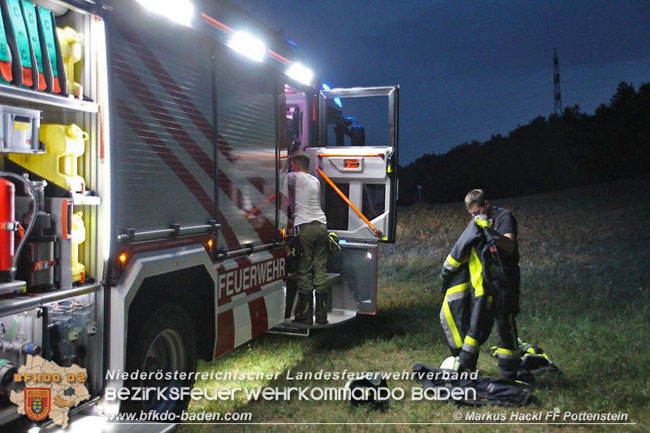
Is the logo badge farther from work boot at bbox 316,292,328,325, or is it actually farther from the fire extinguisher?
work boot at bbox 316,292,328,325

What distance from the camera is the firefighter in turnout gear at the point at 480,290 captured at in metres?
5.14

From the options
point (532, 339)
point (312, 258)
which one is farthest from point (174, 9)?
point (532, 339)

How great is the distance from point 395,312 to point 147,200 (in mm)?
5538

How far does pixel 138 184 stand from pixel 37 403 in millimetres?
1352

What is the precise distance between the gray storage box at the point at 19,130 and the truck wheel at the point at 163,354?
1.34 meters

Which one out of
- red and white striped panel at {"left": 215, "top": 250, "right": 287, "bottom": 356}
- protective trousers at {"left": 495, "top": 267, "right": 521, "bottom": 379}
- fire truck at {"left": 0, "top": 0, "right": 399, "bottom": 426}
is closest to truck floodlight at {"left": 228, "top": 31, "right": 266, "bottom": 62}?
fire truck at {"left": 0, "top": 0, "right": 399, "bottom": 426}

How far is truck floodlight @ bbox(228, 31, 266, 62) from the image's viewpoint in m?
4.96

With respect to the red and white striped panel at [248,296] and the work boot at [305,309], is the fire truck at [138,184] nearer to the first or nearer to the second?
the red and white striped panel at [248,296]

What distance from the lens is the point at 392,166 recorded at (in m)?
6.61

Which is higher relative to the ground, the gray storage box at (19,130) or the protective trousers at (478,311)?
the gray storage box at (19,130)

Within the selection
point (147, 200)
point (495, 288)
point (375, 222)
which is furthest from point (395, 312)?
point (147, 200)

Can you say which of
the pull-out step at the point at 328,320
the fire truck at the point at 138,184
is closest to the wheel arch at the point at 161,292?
the fire truck at the point at 138,184

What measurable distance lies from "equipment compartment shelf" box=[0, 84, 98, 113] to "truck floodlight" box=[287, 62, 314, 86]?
3038 millimetres

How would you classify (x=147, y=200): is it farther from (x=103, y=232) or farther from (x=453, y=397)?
(x=453, y=397)
